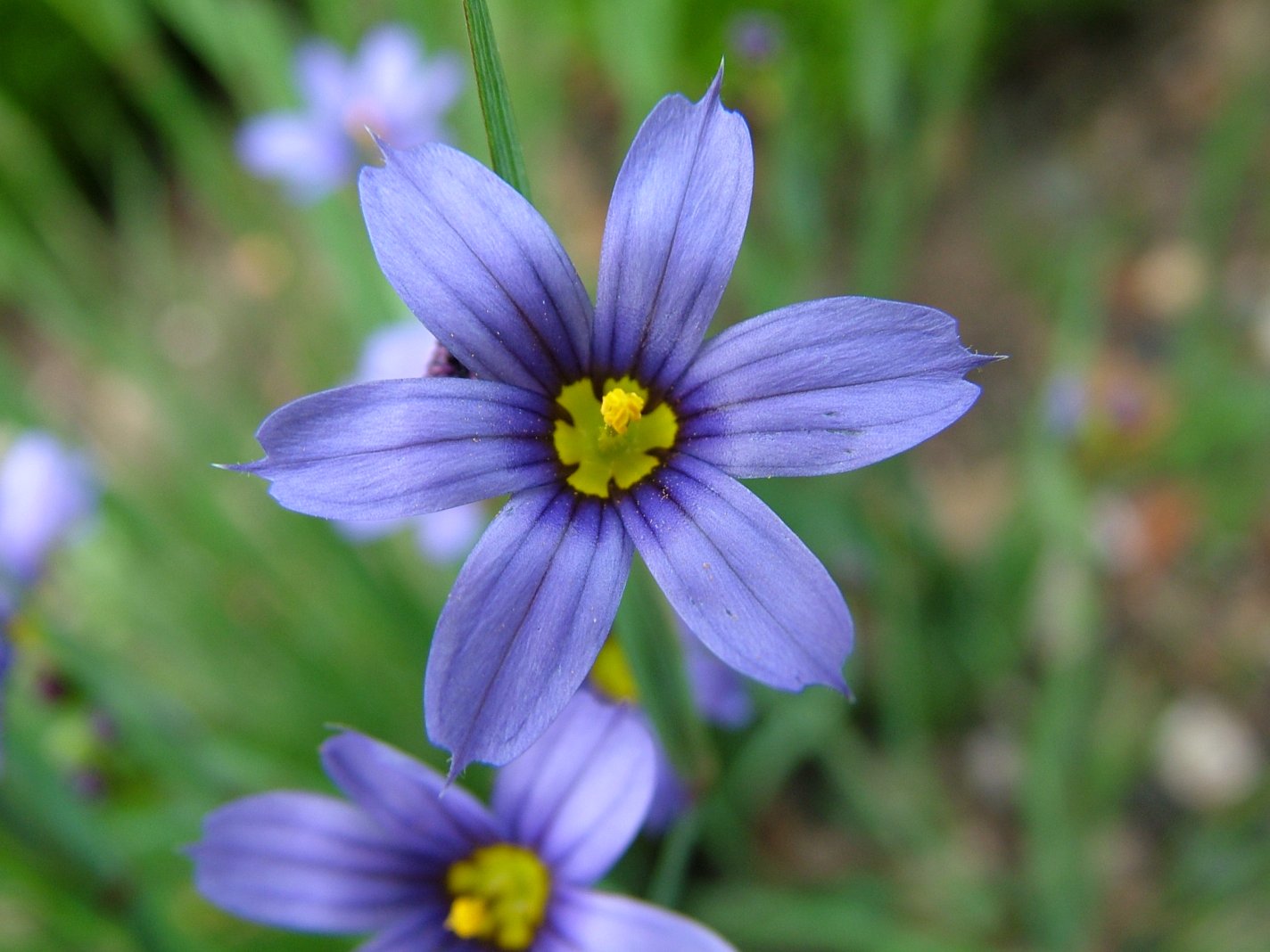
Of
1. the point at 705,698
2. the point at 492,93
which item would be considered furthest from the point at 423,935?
the point at 492,93

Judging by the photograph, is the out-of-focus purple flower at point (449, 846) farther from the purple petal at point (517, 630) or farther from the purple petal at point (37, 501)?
the purple petal at point (37, 501)

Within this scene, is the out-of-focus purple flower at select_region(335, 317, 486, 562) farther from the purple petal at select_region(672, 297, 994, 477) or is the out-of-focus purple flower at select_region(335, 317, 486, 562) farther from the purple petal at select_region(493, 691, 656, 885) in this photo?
the purple petal at select_region(672, 297, 994, 477)

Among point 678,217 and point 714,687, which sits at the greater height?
point 714,687

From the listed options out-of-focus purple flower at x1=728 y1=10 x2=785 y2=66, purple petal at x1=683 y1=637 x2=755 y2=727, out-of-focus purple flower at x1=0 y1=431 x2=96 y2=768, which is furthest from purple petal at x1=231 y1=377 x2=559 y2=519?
out-of-focus purple flower at x1=0 y1=431 x2=96 y2=768

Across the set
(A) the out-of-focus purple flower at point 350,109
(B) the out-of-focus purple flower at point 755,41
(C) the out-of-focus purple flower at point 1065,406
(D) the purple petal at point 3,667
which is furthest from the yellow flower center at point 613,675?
(A) the out-of-focus purple flower at point 350,109

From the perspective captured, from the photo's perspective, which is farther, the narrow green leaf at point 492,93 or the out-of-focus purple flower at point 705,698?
the out-of-focus purple flower at point 705,698

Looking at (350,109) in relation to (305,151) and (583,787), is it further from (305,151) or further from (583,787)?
(583,787)
